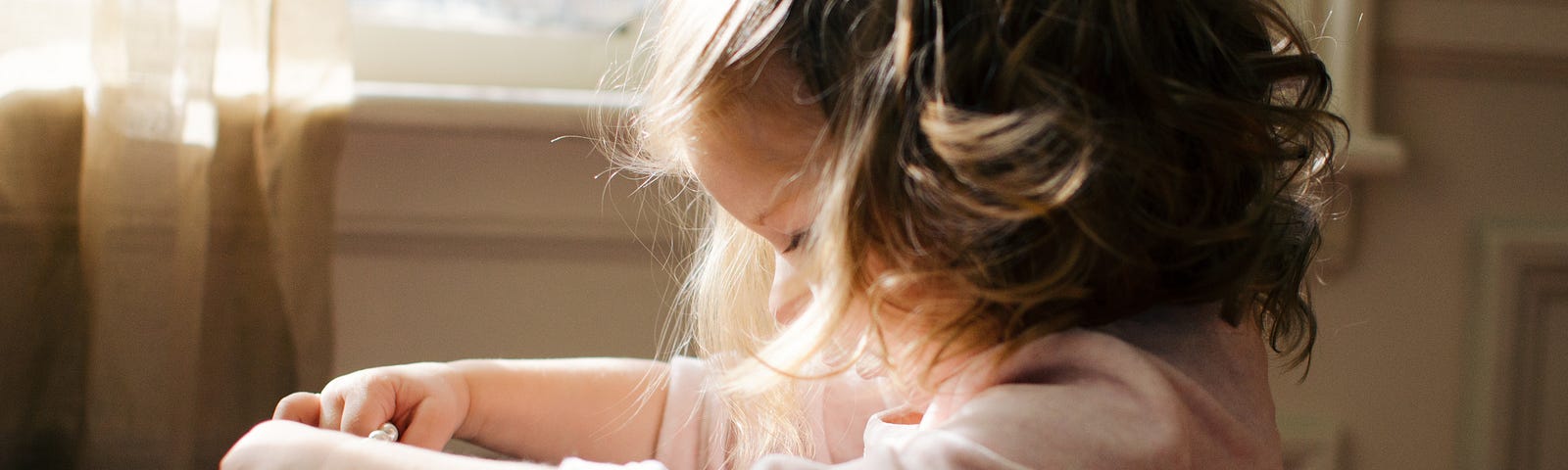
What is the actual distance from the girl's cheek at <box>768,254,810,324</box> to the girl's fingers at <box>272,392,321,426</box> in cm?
Answer: 23

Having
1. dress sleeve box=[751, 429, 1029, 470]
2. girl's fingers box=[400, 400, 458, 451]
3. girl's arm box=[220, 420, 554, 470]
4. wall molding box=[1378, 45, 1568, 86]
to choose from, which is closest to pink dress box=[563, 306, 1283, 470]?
dress sleeve box=[751, 429, 1029, 470]

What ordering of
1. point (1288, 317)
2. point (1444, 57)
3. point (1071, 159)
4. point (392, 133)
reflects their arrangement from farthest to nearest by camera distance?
1. point (1444, 57)
2. point (392, 133)
3. point (1288, 317)
4. point (1071, 159)

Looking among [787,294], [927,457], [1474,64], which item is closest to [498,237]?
[787,294]

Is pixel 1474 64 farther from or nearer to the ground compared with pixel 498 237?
farther from the ground

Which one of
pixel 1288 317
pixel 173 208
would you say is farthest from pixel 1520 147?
pixel 173 208

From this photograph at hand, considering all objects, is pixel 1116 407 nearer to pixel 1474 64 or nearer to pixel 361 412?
pixel 361 412

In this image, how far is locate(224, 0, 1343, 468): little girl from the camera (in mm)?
434

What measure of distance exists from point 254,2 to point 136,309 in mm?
205

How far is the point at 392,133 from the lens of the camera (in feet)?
2.70

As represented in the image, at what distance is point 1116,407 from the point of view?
432mm

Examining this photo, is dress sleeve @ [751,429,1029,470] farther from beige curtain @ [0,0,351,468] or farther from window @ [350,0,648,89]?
window @ [350,0,648,89]

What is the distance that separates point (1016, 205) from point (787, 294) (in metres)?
0.16

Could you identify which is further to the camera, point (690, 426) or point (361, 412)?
point (690, 426)

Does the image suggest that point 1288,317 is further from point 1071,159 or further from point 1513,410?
point 1513,410
